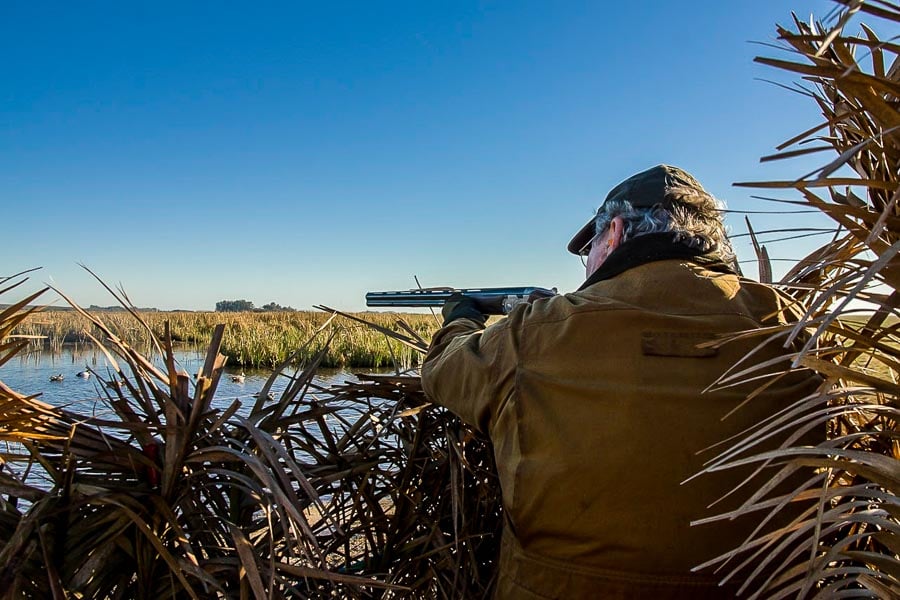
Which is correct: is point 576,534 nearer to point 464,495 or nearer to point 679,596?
point 679,596

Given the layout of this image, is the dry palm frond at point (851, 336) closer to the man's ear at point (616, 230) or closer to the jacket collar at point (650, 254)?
the jacket collar at point (650, 254)

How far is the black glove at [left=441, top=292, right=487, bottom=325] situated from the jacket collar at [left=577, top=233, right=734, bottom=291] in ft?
2.59

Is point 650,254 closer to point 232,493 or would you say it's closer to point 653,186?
point 653,186

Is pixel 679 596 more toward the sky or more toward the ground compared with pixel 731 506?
more toward the ground

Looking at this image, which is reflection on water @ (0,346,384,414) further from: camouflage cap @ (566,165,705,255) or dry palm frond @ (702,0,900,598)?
dry palm frond @ (702,0,900,598)

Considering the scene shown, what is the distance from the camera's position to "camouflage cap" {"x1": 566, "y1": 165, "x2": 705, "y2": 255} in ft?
7.05

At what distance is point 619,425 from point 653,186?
916 mm

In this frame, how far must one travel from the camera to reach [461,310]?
2758 mm

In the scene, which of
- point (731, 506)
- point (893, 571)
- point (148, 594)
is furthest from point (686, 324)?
point (148, 594)

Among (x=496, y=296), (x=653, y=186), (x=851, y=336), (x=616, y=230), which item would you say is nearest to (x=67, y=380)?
(x=496, y=296)

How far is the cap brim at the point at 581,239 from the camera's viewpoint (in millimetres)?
2721

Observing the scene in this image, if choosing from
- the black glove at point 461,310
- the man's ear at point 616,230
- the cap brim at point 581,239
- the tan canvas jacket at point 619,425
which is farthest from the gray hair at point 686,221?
the black glove at point 461,310

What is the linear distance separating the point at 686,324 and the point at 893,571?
41.8 inches

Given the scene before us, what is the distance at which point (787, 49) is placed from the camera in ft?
2.71
